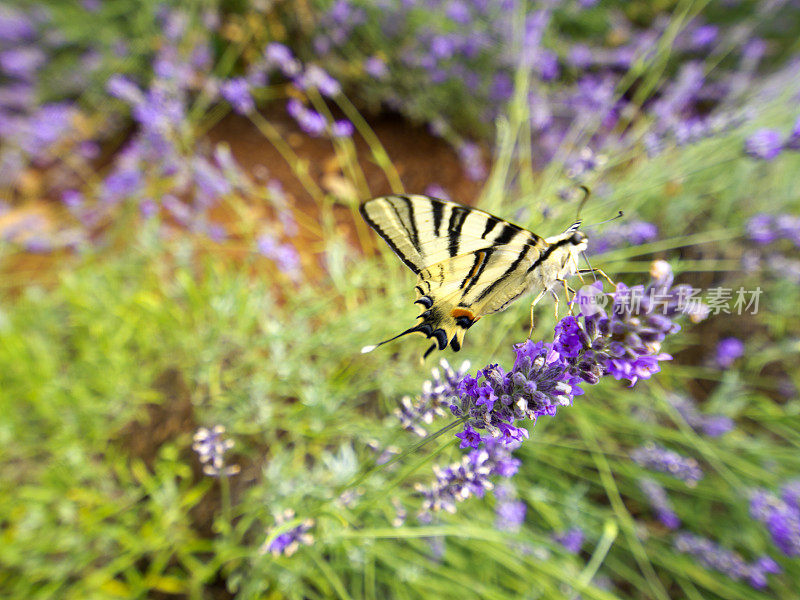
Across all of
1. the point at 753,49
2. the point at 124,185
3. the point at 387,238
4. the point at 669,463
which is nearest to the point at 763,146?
the point at 669,463

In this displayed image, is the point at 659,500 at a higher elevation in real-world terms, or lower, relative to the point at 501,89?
lower

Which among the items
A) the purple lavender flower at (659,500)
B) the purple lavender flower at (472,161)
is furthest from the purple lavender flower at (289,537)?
the purple lavender flower at (472,161)

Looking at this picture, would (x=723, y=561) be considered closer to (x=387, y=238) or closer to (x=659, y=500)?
(x=659, y=500)

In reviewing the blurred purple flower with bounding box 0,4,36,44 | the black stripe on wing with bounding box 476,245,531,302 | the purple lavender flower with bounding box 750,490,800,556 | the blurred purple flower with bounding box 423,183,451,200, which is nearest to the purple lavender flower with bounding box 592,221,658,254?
the black stripe on wing with bounding box 476,245,531,302

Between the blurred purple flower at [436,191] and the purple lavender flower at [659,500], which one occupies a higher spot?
the blurred purple flower at [436,191]

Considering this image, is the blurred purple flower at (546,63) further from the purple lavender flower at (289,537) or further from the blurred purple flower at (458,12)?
the purple lavender flower at (289,537)
